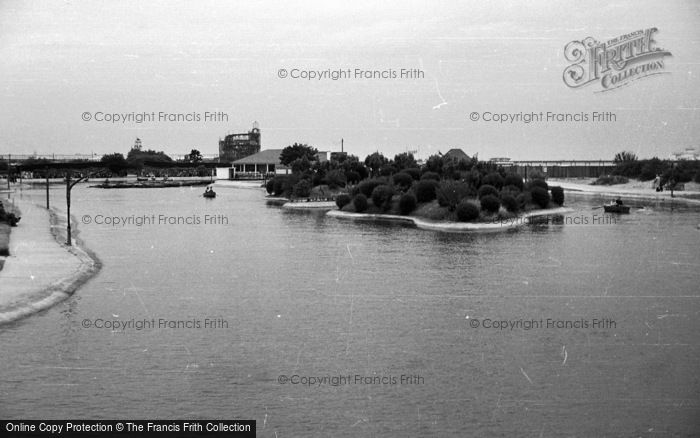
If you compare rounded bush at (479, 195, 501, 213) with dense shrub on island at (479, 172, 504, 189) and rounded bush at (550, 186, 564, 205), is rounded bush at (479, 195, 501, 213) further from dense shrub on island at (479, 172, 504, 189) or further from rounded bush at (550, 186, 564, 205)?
rounded bush at (550, 186, 564, 205)

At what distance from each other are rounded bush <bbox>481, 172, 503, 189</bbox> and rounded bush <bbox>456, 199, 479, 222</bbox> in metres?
8.13

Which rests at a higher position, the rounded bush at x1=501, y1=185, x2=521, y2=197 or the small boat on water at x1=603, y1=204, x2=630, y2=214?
the rounded bush at x1=501, y1=185, x2=521, y2=197

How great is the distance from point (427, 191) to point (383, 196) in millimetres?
3984

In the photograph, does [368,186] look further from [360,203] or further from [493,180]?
[493,180]

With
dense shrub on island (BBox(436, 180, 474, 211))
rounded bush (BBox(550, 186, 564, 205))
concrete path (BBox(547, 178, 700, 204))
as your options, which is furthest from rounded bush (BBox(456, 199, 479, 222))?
concrete path (BBox(547, 178, 700, 204))

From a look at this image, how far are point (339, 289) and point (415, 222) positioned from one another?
94.2 ft

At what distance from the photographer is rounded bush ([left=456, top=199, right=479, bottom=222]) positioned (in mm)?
50156

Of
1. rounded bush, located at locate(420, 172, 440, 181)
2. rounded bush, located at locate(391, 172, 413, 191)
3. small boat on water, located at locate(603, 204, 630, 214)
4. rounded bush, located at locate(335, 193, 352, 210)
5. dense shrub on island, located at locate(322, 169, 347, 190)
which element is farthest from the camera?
dense shrub on island, located at locate(322, 169, 347, 190)

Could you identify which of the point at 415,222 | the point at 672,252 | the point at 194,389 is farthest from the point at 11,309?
the point at 415,222

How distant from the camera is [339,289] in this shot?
24922 millimetres

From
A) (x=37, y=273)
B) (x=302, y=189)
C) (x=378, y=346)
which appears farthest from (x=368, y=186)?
(x=378, y=346)

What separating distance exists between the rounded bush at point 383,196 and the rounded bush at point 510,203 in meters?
8.90

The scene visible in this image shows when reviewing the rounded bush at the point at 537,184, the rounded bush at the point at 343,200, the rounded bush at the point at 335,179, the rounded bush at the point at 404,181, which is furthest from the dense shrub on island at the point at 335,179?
the rounded bush at the point at 537,184

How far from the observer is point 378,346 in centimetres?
1722
